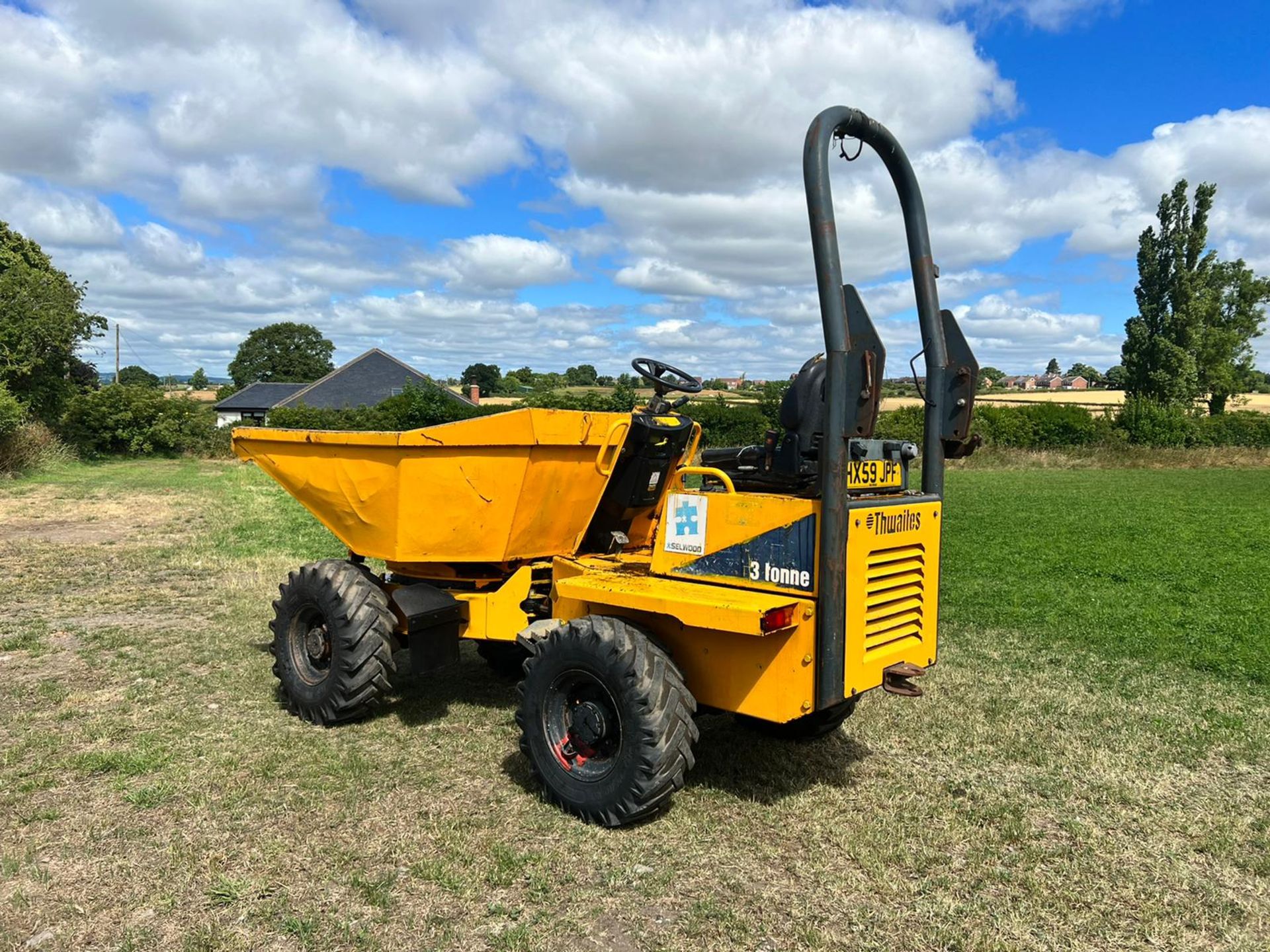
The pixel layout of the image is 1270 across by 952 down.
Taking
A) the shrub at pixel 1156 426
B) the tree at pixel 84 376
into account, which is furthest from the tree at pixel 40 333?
the shrub at pixel 1156 426

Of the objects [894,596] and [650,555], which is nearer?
[894,596]

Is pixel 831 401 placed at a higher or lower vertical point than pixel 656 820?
higher

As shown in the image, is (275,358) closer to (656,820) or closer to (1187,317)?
(1187,317)

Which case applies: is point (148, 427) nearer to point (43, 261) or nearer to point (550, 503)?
point (43, 261)

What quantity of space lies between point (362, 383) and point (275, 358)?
108 ft

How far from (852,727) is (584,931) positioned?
276cm

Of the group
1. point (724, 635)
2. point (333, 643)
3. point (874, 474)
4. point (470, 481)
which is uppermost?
point (874, 474)

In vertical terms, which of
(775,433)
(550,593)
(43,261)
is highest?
(43,261)

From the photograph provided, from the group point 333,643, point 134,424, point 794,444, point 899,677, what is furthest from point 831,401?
point 134,424

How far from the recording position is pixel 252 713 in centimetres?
596

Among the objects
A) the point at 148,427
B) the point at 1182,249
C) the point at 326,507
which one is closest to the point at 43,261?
the point at 148,427

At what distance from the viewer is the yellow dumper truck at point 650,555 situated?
401 centimetres

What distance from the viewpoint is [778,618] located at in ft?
12.9

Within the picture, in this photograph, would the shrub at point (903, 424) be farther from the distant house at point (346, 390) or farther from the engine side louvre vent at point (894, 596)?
the distant house at point (346, 390)
